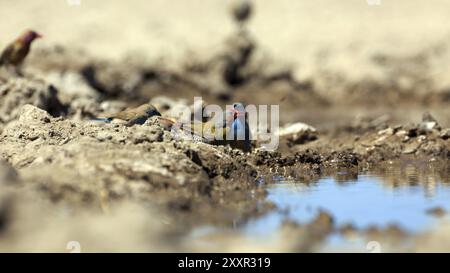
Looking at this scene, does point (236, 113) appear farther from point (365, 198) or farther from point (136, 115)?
point (365, 198)

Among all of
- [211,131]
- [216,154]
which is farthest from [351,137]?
[216,154]

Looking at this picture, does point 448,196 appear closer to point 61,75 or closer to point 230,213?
point 230,213

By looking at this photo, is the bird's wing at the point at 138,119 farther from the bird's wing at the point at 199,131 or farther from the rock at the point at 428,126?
the rock at the point at 428,126

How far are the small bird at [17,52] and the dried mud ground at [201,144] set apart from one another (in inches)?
11.9

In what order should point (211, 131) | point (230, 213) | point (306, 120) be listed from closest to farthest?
point (230, 213) → point (211, 131) → point (306, 120)

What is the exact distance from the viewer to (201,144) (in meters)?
8.06

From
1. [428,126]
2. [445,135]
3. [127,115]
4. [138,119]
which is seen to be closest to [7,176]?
[138,119]

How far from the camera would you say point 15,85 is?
42.4ft

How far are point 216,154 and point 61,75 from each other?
1127 centimetres

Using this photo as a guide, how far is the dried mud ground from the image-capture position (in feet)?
17.6

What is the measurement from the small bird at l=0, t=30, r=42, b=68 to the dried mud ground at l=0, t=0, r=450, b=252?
0.30 m

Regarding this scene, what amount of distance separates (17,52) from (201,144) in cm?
749

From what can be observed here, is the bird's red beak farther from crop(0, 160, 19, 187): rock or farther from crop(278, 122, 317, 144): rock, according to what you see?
crop(0, 160, 19, 187): rock

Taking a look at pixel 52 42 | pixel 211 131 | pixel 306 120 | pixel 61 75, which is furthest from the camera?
pixel 52 42
